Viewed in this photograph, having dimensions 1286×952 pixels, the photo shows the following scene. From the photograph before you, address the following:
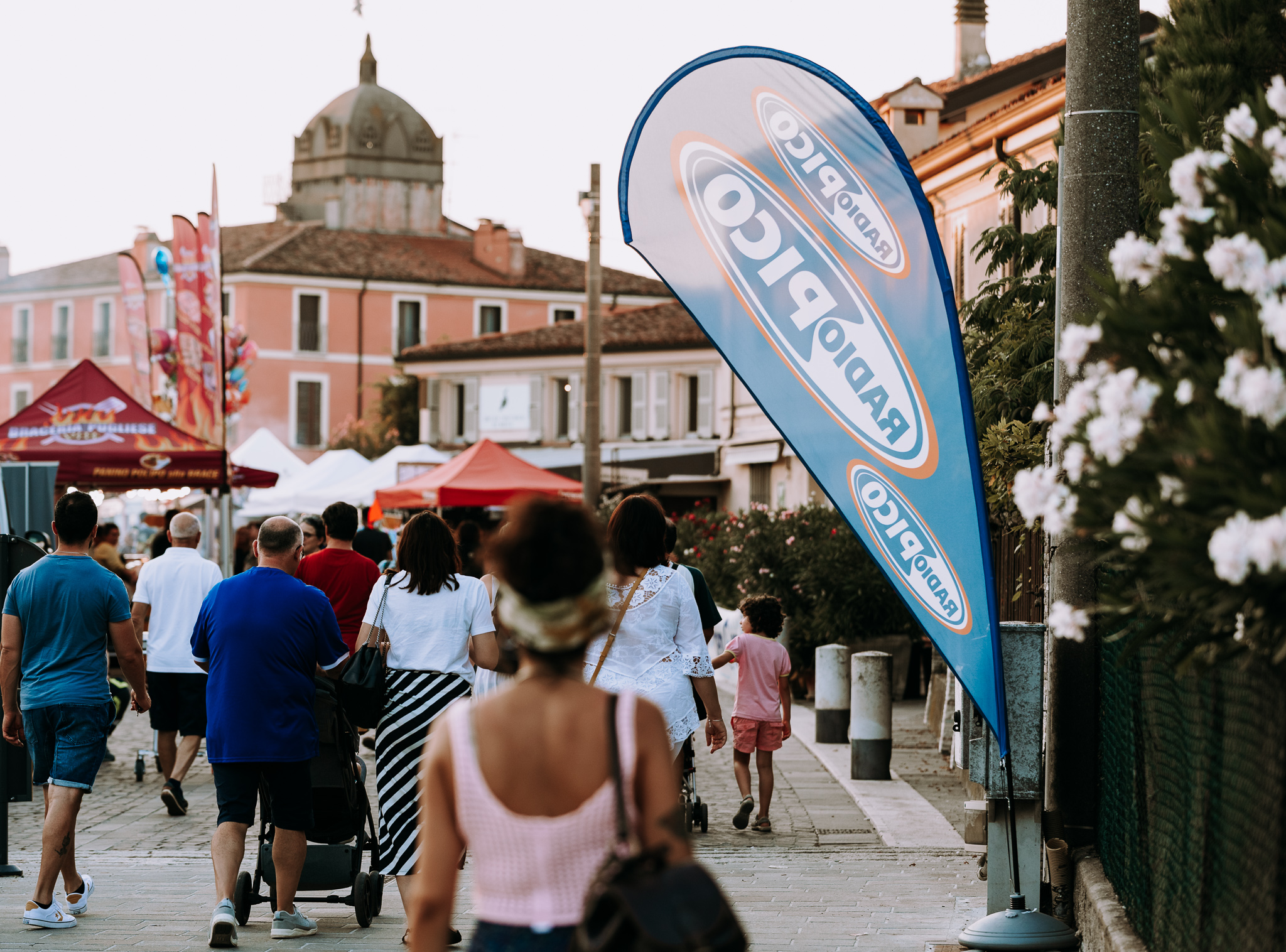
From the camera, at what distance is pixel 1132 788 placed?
561 centimetres

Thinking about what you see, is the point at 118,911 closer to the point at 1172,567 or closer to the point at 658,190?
the point at 658,190

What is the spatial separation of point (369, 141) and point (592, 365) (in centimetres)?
6283

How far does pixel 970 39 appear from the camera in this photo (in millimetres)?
36031

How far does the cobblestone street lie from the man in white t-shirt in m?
0.55

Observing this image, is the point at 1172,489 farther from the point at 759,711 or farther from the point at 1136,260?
the point at 759,711

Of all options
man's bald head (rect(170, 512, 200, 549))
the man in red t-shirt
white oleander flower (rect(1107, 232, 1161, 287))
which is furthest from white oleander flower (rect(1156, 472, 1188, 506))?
man's bald head (rect(170, 512, 200, 549))

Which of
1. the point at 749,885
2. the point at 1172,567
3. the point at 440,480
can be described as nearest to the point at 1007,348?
the point at 749,885

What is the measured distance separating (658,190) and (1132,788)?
2899 mm

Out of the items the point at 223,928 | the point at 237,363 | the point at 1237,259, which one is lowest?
the point at 223,928

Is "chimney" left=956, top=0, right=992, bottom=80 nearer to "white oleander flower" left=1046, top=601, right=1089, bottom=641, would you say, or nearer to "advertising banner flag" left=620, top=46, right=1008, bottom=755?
"advertising banner flag" left=620, top=46, right=1008, bottom=755

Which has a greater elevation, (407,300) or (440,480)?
(407,300)

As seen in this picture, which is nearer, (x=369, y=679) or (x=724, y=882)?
(x=369, y=679)

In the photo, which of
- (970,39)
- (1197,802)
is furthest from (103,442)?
(970,39)

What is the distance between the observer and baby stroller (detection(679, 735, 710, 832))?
9.02 metres
